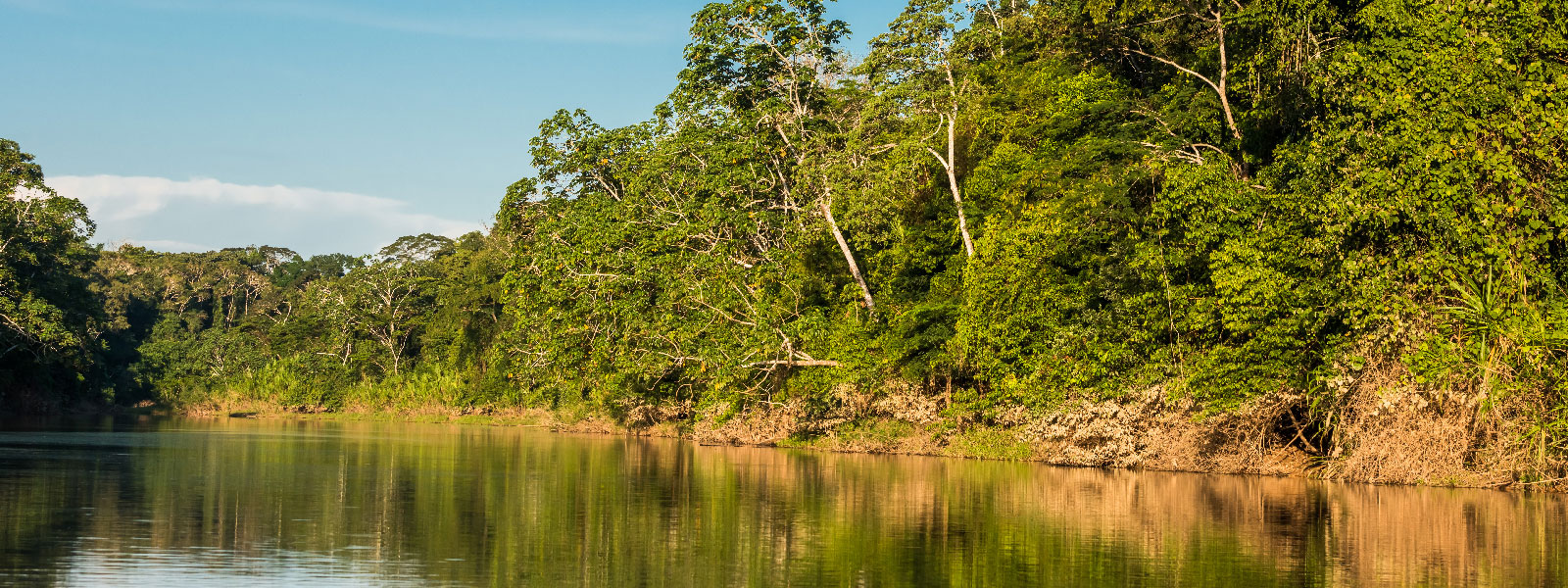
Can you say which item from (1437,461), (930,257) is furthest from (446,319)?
(1437,461)

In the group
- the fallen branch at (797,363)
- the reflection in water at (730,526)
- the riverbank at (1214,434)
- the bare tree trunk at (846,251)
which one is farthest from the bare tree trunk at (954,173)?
the reflection in water at (730,526)

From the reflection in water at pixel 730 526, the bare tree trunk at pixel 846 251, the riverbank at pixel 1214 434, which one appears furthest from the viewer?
the bare tree trunk at pixel 846 251

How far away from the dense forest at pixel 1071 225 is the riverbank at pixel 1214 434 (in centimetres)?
18

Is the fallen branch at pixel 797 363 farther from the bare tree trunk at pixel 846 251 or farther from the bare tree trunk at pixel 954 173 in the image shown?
the bare tree trunk at pixel 954 173

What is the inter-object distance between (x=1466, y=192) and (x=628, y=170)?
32.5m

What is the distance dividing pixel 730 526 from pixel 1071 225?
1819 centimetres

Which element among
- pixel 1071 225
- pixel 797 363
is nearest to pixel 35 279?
pixel 797 363

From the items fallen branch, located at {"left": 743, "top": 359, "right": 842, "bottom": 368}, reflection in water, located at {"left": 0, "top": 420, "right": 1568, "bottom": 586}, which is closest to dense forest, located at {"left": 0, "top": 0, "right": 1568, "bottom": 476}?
fallen branch, located at {"left": 743, "top": 359, "right": 842, "bottom": 368}

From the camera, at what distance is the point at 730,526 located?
18312mm

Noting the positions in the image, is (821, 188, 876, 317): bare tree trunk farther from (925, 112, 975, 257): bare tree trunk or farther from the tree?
the tree

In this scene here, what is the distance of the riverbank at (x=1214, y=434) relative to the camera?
89.3 ft

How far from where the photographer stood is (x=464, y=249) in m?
93.6

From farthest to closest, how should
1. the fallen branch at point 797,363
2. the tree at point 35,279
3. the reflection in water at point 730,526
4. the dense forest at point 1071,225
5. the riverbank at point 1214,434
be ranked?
the tree at point 35,279
the fallen branch at point 797,363
the riverbank at point 1214,434
the dense forest at point 1071,225
the reflection in water at point 730,526

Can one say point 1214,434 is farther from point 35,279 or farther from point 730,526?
point 35,279
